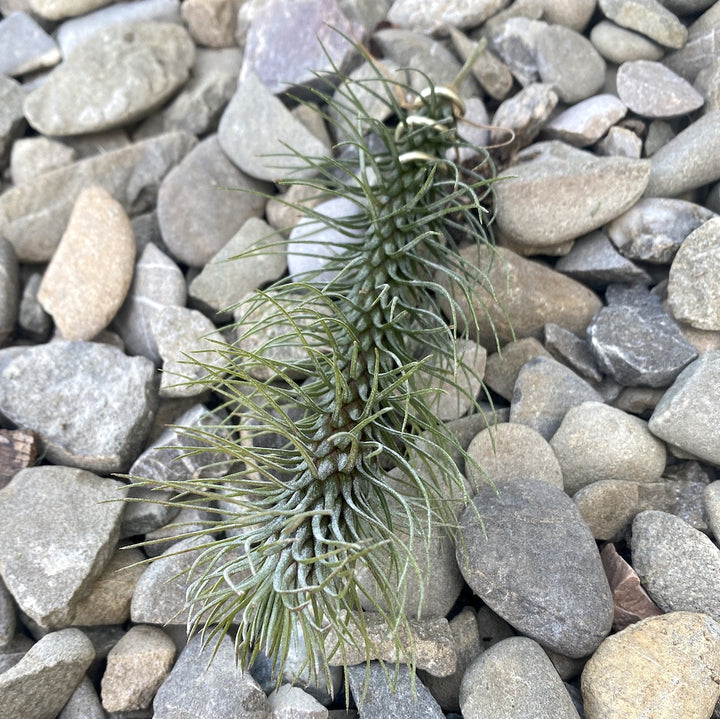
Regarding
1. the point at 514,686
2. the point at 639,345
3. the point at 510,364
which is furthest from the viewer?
the point at 510,364

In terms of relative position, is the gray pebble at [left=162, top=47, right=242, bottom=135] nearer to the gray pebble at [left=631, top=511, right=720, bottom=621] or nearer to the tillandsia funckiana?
the tillandsia funckiana

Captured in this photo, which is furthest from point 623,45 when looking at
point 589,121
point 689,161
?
point 689,161

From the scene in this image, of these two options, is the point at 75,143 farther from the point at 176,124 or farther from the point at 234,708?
the point at 234,708

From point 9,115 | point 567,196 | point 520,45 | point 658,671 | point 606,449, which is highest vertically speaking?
point 9,115

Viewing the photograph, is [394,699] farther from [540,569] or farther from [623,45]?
[623,45]

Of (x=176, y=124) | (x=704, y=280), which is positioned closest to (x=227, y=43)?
(x=176, y=124)

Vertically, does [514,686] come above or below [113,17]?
below
